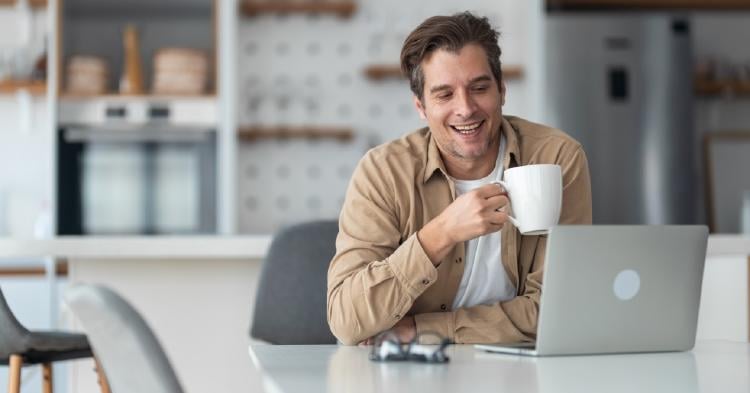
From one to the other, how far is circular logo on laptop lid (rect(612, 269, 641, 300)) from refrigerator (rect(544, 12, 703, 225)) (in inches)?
137

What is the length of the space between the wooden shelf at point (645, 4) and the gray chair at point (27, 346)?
3.60m

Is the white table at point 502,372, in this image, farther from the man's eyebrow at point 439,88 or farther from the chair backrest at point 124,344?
the man's eyebrow at point 439,88

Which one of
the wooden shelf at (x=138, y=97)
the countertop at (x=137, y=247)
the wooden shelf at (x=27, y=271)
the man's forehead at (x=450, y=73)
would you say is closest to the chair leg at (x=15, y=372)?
the countertop at (x=137, y=247)

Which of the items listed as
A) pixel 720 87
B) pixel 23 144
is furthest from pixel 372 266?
pixel 720 87

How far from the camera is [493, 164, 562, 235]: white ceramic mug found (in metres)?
1.52

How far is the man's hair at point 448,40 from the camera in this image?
1959mm

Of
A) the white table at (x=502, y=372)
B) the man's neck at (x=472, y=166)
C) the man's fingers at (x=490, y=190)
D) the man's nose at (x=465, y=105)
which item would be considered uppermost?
the man's nose at (x=465, y=105)

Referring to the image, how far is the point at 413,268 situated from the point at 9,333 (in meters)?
1.06

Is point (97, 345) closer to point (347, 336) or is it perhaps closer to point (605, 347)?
point (605, 347)

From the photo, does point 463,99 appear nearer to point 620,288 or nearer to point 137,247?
point 620,288

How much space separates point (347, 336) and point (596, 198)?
Answer: 327cm

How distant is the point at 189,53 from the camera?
4.86m

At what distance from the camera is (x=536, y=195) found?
1521 mm

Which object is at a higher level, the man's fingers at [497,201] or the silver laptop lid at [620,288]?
the man's fingers at [497,201]
